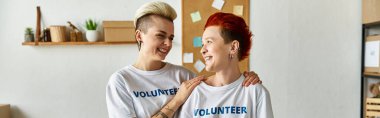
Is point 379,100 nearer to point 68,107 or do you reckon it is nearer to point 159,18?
point 159,18

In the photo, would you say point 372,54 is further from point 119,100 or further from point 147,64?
point 119,100

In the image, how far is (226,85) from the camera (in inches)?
62.2

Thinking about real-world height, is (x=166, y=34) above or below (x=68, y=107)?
above

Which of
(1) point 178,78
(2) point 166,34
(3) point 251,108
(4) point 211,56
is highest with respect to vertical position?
(2) point 166,34

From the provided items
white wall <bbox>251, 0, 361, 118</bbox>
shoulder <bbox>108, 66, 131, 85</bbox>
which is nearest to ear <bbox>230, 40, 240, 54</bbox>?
shoulder <bbox>108, 66, 131, 85</bbox>

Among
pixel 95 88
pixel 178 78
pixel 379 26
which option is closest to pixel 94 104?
pixel 95 88

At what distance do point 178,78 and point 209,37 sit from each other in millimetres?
290

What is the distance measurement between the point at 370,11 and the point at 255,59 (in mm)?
1194

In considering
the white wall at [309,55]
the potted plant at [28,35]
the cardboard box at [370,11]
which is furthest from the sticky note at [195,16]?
the cardboard box at [370,11]

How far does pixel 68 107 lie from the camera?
11.2 feet

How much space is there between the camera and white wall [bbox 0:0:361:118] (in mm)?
3355

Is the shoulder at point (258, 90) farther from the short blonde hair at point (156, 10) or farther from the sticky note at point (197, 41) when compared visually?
the sticky note at point (197, 41)

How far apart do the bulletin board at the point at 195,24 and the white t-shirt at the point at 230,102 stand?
5.99ft

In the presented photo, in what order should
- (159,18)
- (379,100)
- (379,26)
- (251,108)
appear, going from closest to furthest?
(251,108)
(159,18)
(379,100)
(379,26)
